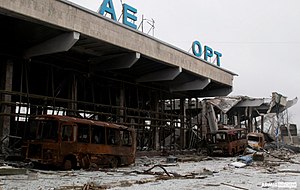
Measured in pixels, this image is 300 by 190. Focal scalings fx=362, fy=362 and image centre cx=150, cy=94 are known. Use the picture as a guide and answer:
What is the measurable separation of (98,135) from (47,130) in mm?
2836

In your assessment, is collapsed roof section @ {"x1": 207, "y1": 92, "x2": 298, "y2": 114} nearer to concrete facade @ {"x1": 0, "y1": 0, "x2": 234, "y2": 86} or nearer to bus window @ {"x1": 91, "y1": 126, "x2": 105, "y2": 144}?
concrete facade @ {"x1": 0, "y1": 0, "x2": 234, "y2": 86}

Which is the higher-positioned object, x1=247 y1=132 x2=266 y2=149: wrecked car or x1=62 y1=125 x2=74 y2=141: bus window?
x1=62 y1=125 x2=74 y2=141: bus window

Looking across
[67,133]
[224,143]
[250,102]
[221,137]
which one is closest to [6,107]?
[67,133]

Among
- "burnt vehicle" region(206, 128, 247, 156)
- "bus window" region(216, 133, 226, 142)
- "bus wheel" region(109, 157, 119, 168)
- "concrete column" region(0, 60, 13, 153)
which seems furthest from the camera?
"bus window" region(216, 133, 226, 142)

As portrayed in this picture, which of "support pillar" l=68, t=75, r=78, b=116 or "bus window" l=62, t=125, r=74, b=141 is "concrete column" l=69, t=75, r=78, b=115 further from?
"bus window" l=62, t=125, r=74, b=141

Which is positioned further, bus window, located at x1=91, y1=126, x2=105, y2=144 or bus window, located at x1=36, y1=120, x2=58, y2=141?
bus window, located at x1=91, y1=126, x2=105, y2=144

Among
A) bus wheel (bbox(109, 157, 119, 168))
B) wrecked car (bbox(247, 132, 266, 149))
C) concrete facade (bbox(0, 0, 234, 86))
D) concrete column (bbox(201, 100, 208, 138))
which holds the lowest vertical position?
bus wheel (bbox(109, 157, 119, 168))

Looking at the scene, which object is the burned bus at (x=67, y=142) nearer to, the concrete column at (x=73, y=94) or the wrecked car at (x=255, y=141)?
the concrete column at (x=73, y=94)

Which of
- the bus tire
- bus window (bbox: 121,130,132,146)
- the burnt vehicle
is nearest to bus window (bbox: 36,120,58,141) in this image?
the bus tire

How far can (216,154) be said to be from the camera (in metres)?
31.2

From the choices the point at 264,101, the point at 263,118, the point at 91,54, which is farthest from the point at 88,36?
the point at 263,118

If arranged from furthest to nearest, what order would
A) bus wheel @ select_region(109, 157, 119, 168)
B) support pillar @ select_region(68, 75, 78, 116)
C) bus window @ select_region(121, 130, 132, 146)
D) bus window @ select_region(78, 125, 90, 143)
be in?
support pillar @ select_region(68, 75, 78, 116)
bus window @ select_region(121, 130, 132, 146)
bus wheel @ select_region(109, 157, 119, 168)
bus window @ select_region(78, 125, 90, 143)

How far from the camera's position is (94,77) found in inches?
1045

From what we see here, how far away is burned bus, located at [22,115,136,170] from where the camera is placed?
50.0ft
